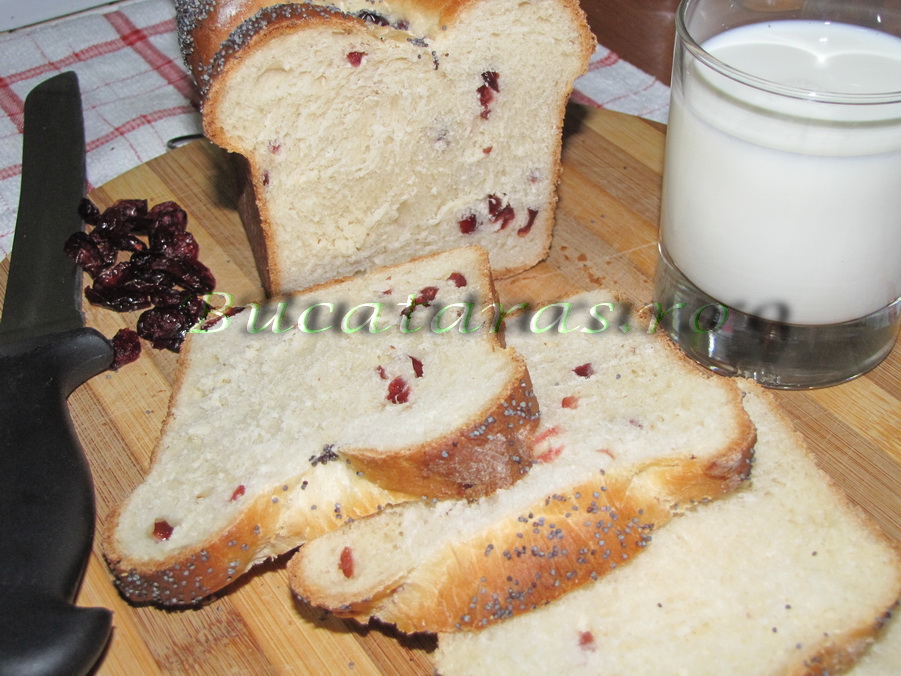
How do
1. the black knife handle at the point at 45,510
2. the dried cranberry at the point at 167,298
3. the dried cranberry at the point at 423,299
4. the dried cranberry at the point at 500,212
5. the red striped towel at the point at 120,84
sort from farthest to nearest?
the red striped towel at the point at 120,84
the dried cranberry at the point at 500,212
the dried cranberry at the point at 167,298
the dried cranberry at the point at 423,299
the black knife handle at the point at 45,510

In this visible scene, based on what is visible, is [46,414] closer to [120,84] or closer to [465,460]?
[465,460]

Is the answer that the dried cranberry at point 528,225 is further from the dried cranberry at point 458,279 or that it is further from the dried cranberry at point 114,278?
the dried cranberry at point 114,278

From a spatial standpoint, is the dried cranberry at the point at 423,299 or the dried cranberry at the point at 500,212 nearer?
the dried cranberry at the point at 423,299

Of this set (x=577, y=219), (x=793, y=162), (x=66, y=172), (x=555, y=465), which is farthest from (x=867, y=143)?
(x=66, y=172)

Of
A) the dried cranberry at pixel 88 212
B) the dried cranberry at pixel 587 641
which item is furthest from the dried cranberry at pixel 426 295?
the dried cranberry at pixel 88 212

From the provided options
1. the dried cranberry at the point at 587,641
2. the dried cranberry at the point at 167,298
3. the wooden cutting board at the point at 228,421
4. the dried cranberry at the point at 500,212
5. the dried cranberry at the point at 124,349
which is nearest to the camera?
the dried cranberry at the point at 587,641

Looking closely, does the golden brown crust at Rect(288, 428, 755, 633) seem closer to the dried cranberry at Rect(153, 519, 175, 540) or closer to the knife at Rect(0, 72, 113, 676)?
the dried cranberry at Rect(153, 519, 175, 540)
